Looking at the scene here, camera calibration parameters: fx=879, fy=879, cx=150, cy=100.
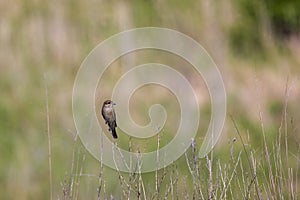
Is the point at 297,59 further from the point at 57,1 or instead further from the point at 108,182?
the point at 108,182

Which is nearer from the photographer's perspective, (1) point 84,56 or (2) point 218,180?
(2) point 218,180

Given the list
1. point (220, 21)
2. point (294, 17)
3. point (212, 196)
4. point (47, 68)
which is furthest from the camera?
point (294, 17)

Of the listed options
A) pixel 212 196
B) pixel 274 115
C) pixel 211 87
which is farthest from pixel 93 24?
pixel 212 196

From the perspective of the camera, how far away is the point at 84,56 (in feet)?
37.7

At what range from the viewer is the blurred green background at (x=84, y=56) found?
9.89 m

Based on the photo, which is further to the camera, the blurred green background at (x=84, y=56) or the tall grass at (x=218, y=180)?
the blurred green background at (x=84, y=56)

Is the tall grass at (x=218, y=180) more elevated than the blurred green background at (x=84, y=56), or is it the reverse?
the blurred green background at (x=84, y=56)

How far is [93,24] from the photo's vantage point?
12.0 m

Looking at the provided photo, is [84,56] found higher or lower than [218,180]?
higher

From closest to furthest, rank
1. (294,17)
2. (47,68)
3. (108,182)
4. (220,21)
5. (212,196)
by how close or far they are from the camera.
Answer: (212,196) → (108,182) → (47,68) → (220,21) → (294,17)

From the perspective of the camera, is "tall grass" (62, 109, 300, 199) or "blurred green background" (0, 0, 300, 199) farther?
"blurred green background" (0, 0, 300, 199)

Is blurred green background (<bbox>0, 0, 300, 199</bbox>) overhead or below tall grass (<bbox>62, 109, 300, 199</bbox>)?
overhead

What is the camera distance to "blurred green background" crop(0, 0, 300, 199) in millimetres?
9891

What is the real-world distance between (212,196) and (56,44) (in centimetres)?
775
